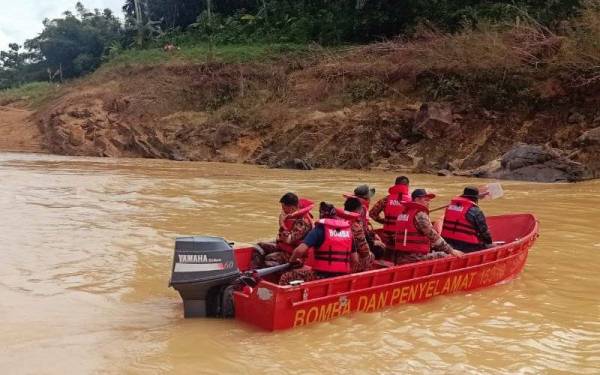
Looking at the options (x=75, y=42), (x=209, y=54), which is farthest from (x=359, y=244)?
(x=75, y=42)

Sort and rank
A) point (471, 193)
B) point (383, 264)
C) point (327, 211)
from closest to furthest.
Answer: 1. point (327, 211)
2. point (383, 264)
3. point (471, 193)

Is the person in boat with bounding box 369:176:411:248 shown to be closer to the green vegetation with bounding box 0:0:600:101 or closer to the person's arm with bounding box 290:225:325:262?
the person's arm with bounding box 290:225:325:262

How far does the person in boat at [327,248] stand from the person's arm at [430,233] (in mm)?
936

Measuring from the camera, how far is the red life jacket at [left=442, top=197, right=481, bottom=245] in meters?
8.22

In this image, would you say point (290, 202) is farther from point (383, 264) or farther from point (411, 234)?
point (411, 234)

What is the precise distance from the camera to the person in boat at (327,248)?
6.66m

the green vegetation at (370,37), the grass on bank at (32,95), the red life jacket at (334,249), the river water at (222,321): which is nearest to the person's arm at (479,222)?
the river water at (222,321)

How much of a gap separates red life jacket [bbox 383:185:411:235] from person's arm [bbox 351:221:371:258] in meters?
1.35

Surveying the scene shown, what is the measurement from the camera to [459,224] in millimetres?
8336

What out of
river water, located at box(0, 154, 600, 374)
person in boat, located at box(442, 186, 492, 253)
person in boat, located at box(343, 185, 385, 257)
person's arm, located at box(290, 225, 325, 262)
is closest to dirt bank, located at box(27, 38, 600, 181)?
river water, located at box(0, 154, 600, 374)

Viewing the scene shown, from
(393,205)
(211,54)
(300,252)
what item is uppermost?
(211,54)

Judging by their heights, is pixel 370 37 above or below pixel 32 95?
above

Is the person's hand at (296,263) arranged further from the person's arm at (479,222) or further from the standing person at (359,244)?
the person's arm at (479,222)

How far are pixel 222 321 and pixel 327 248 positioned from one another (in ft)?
4.41
